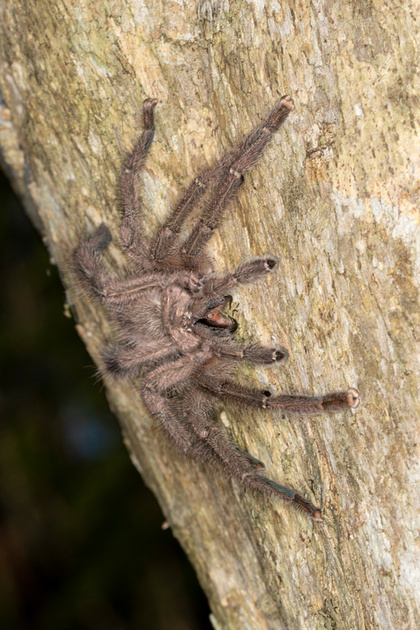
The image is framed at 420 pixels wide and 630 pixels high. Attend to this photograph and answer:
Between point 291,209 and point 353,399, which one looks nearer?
point 353,399

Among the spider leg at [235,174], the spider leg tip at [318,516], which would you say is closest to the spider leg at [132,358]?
the spider leg at [235,174]

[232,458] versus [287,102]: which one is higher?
[287,102]

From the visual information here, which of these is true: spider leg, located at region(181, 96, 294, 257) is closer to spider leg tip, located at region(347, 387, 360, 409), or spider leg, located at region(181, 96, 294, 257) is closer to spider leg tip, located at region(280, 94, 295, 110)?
spider leg tip, located at region(280, 94, 295, 110)

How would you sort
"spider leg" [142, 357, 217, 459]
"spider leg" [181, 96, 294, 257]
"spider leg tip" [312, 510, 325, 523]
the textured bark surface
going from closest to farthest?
the textured bark surface → "spider leg" [181, 96, 294, 257] → "spider leg tip" [312, 510, 325, 523] → "spider leg" [142, 357, 217, 459]

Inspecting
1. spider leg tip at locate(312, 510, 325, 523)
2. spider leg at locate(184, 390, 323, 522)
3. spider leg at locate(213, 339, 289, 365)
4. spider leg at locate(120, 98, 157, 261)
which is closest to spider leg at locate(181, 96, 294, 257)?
spider leg at locate(120, 98, 157, 261)

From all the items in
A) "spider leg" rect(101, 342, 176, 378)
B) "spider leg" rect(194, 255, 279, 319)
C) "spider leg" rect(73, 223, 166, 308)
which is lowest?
"spider leg" rect(101, 342, 176, 378)

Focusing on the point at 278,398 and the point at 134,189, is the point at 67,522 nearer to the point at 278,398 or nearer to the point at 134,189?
the point at 278,398

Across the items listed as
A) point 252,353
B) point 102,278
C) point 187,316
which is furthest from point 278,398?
point 102,278
